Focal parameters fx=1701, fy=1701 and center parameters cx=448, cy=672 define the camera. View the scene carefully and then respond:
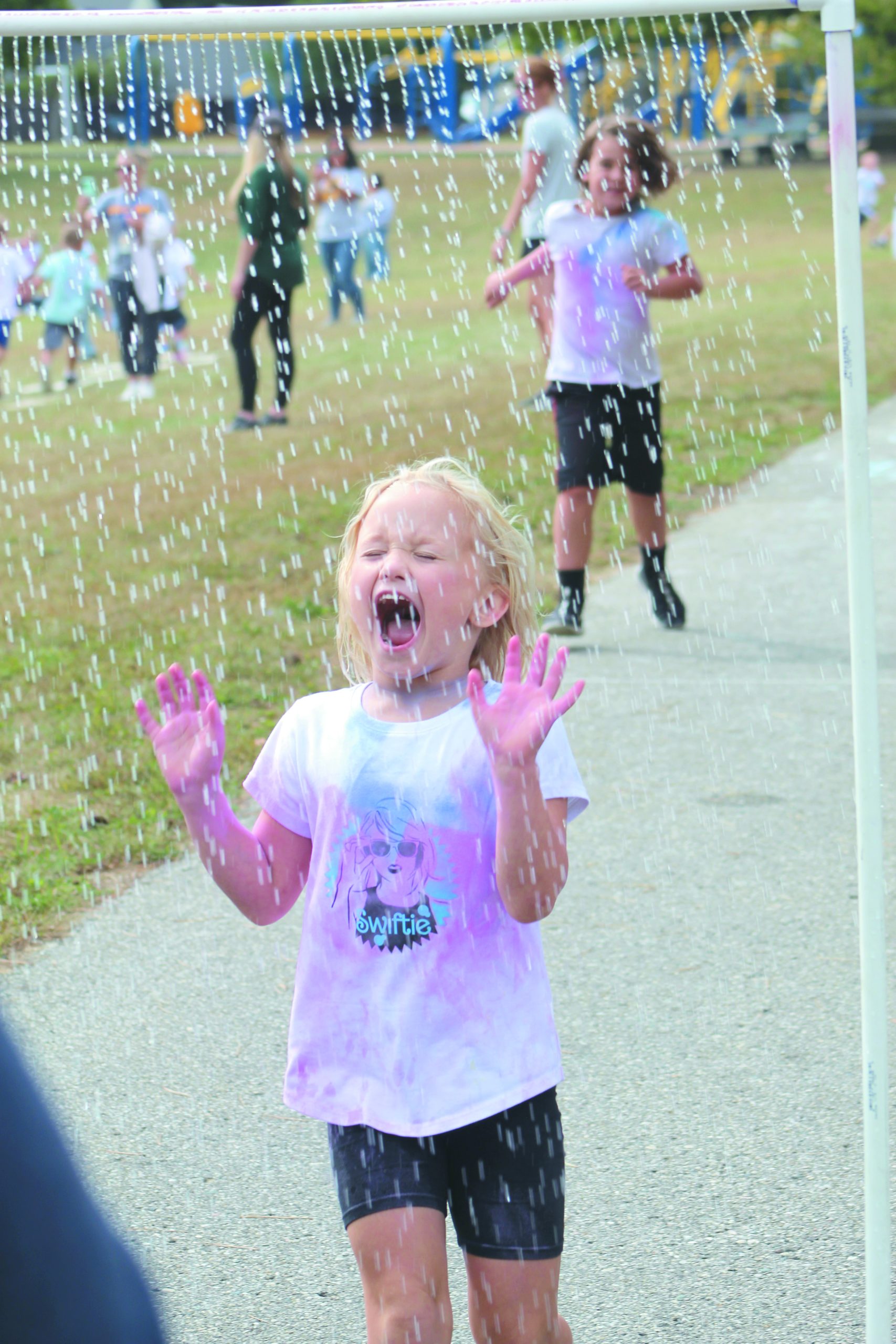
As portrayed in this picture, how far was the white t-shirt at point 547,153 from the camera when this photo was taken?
10.2m

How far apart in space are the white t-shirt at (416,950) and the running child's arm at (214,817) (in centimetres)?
10

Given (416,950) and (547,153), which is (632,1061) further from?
(547,153)

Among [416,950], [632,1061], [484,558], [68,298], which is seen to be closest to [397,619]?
[484,558]

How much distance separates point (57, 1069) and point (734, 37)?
5887 cm

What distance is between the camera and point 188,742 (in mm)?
2275

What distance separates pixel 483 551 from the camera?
94.4 inches

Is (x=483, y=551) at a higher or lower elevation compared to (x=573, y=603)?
higher

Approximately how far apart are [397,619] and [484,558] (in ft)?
0.56

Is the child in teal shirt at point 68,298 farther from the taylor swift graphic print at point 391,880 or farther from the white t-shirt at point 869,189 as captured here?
the white t-shirt at point 869,189

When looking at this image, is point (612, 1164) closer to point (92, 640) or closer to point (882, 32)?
point (92, 640)

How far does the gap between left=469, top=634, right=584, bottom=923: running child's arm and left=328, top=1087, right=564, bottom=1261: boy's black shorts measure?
290 millimetres

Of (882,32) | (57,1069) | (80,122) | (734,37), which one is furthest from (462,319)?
(882,32)

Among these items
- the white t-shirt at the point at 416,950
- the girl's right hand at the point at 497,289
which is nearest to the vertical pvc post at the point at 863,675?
the white t-shirt at the point at 416,950

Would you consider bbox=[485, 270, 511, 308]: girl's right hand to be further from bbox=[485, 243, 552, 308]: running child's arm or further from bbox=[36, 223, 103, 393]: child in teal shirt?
bbox=[36, 223, 103, 393]: child in teal shirt
